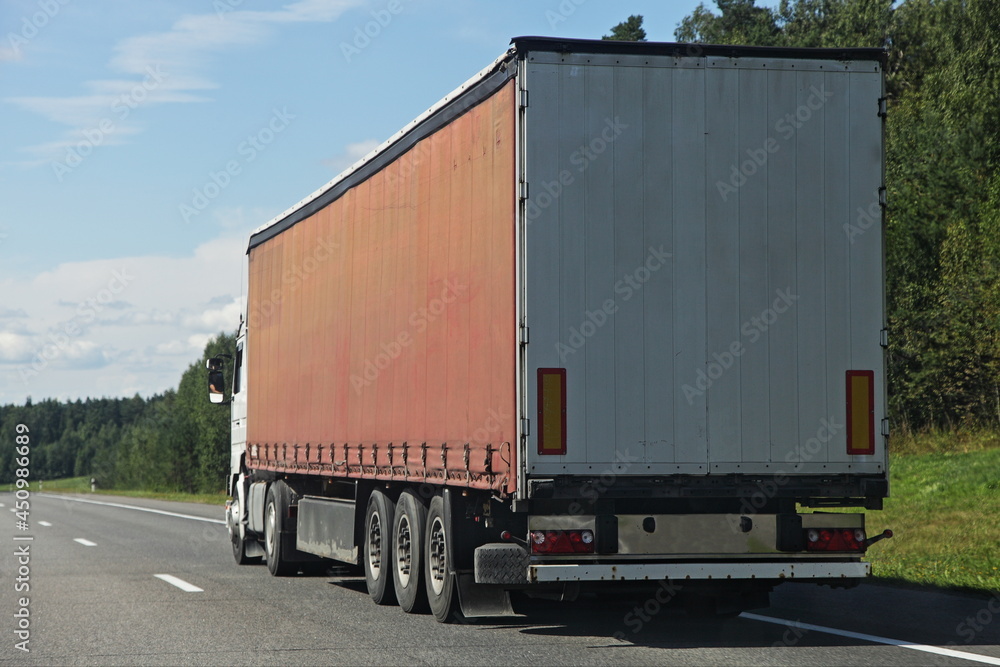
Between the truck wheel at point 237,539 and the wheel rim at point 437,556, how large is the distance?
277 inches

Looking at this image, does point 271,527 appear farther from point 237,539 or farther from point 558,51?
point 558,51

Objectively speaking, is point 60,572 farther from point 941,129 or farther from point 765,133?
point 941,129

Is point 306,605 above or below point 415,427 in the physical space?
below

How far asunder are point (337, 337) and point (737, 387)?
5.32 metres

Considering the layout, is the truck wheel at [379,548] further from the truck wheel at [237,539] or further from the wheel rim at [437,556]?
the truck wheel at [237,539]

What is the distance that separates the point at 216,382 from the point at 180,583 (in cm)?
466

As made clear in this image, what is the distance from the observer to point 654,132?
876 cm

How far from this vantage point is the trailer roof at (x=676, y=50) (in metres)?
8.61

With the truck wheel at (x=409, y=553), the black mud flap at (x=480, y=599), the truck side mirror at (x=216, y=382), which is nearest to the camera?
the black mud flap at (x=480, y=599)

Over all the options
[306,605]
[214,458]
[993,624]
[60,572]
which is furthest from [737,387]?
[214,458]

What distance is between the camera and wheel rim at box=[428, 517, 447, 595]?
985cm

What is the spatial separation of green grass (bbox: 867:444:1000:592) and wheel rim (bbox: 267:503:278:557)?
6.77m

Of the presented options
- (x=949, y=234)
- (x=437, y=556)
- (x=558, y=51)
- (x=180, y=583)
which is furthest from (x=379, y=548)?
(x=949, y=234)

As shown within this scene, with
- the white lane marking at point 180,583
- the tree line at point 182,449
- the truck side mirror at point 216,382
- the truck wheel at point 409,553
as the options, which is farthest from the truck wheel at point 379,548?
the tree line at point 182,449
